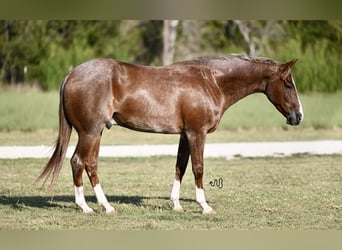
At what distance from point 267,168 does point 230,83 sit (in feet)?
13.0

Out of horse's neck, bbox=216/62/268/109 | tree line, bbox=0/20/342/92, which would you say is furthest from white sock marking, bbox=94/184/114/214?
tree line, bbox=0/20/342/92

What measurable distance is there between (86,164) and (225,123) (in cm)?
930

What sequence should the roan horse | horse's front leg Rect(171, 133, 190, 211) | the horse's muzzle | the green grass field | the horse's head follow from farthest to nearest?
the horse's muzzle, the horse's head, horse's front leg Rect(171, 133, 190, 211), the roan horse, the green grass field

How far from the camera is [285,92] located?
8.38 metres

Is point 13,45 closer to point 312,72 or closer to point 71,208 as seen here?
point 312,72

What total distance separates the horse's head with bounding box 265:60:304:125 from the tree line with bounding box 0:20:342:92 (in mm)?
9916

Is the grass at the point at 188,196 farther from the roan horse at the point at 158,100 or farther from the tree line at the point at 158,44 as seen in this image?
the tree line at the point at 158,44

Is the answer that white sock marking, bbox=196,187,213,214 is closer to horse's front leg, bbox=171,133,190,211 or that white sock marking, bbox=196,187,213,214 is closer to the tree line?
horse's front leg, bbox=171,133,190,211

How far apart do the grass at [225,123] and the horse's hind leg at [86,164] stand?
7.00 metres

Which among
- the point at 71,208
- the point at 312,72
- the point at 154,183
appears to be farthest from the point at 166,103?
the point at 312,72

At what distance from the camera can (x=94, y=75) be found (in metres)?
7.83

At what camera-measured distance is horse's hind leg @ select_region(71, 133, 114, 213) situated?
7883mm

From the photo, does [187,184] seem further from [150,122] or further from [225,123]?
[225,123]
